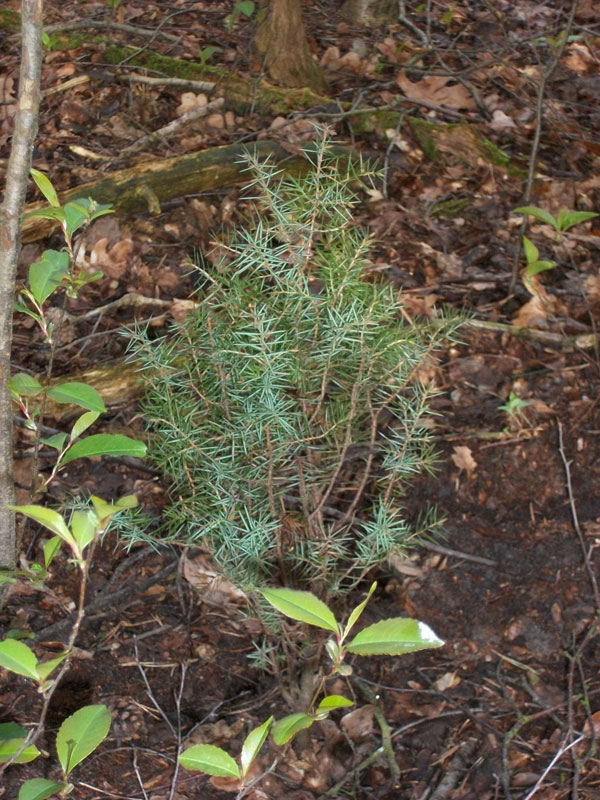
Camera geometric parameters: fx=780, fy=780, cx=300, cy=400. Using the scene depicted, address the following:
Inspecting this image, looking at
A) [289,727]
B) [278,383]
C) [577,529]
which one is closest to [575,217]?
[577,529]

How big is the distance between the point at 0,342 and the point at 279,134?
230 centimetres

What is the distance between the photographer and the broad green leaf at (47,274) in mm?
1826

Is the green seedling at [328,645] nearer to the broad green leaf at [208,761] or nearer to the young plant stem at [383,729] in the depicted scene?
the broad green leaf at [208,761]

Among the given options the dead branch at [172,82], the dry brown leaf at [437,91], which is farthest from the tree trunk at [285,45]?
the dry brown leaf at [437,91]

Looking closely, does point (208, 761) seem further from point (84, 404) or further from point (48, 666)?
point (84, 404)

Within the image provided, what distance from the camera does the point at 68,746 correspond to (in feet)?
4.93

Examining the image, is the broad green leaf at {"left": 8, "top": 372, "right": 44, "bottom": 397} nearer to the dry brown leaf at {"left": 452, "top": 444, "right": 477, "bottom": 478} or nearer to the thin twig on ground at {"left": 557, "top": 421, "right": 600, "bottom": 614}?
the dry brown leaf at {"left": 452, "top": 444, "right": 477, "bottom": 478}

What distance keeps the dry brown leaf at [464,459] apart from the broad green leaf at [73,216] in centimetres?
142

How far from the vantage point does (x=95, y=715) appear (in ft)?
5.24

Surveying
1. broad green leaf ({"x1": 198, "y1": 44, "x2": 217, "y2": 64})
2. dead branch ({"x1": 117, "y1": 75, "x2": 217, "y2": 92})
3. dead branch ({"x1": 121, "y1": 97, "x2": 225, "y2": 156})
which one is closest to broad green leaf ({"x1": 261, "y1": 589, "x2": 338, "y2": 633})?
dead branch ({"x1": 121, "y1": 97, "x2": 225, "y2": 156})

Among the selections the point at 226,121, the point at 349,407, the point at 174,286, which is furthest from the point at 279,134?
the point at 349,407

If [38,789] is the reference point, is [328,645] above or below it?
above

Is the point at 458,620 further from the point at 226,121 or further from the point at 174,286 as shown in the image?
the point at 226,121

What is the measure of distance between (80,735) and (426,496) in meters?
1.36
